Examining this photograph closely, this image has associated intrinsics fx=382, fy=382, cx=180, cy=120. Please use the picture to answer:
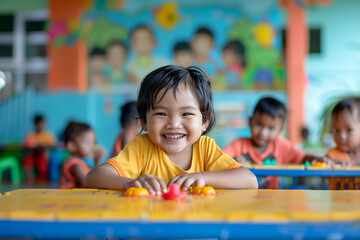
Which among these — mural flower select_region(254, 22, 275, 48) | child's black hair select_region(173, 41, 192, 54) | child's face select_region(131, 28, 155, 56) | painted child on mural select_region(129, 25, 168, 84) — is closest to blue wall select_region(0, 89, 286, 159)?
A: painted child on mural select_region(129, 25, 168, 84)

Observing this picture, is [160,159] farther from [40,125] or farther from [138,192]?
[40,125]

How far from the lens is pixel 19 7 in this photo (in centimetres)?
891

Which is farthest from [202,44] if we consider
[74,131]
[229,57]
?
[74,131]

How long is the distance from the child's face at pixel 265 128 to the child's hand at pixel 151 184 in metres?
1.58

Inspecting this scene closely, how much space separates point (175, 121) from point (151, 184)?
0.31 metres

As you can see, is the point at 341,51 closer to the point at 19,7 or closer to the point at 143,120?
the point at 19,7

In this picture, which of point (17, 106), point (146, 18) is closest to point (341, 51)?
point (146, 18)

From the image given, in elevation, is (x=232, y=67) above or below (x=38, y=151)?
above

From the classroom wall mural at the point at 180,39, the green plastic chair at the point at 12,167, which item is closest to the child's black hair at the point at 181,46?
the classroom wall mural at the point at 180,39

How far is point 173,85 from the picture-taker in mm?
1389

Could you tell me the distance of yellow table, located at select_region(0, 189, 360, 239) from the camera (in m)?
0.71

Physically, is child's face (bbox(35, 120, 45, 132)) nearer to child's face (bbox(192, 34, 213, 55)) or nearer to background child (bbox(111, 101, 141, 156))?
child's face (bbox(192, 34, 213, 55))

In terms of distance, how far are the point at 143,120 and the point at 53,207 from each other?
2.37ft

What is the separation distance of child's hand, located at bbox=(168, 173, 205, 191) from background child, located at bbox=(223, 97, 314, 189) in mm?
1392
